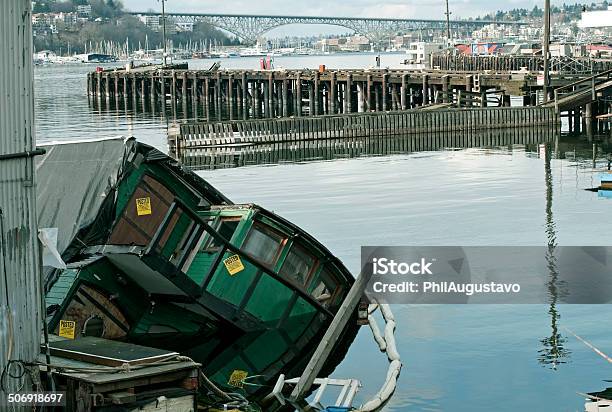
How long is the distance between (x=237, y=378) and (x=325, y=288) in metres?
3.27

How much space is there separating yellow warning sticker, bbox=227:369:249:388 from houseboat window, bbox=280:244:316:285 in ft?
7.27

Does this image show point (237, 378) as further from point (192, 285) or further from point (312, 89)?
point (312, 89)

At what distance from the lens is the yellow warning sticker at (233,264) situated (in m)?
19.8

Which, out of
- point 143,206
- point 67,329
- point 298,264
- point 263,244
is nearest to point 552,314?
point 298,264

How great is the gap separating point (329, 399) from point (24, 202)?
5815 mm

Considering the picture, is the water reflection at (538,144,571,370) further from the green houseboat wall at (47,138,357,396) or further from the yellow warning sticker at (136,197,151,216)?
the yellow warning sticker at (136,197,151,216)

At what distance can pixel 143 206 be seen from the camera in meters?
20.2

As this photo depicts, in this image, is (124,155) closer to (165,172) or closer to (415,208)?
(165,172)

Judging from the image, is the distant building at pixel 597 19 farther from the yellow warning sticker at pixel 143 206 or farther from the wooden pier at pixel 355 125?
the yellow warning sticker at pixel 143 206

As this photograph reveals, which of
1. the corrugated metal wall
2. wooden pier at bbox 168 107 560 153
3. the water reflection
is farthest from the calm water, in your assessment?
the corrugated metal wall

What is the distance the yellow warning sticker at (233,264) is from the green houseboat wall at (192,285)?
0.05 meters

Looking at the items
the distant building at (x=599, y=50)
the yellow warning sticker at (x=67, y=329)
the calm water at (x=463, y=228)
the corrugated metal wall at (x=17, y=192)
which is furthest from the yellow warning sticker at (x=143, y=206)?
the distant building at (x=599, y=50)

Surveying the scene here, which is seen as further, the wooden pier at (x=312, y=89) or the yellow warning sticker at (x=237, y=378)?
the wooden pier at (x=312, y=89)

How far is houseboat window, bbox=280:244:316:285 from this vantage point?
69.3 ft
